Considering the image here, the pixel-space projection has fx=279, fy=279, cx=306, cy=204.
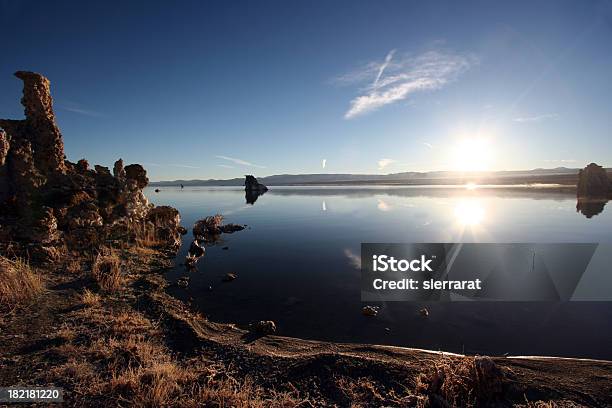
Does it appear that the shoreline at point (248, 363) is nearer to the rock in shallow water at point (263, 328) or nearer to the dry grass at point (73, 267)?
the rock in shallow water at point (263, 328)

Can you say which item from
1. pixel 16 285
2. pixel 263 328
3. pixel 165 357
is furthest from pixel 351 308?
pixel 16 285

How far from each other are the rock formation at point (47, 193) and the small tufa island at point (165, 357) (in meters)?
0.08

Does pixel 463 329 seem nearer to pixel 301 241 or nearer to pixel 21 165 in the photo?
pixel 301 241

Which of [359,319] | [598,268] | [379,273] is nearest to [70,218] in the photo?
[359,319]

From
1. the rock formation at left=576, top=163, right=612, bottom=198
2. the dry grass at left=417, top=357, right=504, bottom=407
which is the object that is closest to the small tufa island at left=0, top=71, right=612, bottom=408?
the dry grass at left=417, top=357, right=504, bottom=407

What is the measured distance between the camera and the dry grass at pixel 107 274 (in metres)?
11.4

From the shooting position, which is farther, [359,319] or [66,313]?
[359,319]

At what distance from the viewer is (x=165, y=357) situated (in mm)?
6781

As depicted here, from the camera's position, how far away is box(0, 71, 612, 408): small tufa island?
5.32 m

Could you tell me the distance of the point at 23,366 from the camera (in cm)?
595

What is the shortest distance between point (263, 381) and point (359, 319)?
16.7ft
